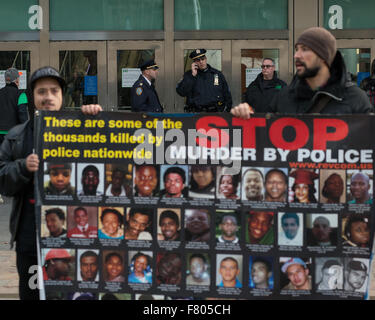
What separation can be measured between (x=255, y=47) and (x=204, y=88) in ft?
8.03

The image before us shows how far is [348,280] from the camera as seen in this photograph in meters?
3.82

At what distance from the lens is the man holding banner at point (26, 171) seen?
4043 mm

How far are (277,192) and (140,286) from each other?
1005mm

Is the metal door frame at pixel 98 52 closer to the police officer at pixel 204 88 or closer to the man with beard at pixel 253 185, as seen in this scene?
the police officer at pixel 204 88

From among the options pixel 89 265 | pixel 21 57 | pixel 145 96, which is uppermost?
pixel 21 57

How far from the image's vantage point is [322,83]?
400 cm

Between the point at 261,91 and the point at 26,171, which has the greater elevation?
the point at 261,91

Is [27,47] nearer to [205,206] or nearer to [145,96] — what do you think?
[145,96]

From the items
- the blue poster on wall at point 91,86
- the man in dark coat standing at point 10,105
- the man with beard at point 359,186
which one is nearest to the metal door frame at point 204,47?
the blue poster on wall at point 91,86

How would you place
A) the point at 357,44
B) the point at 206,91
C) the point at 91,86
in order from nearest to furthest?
1. the point at 206,91
2. the point at 357,44
3. the point at 91,86

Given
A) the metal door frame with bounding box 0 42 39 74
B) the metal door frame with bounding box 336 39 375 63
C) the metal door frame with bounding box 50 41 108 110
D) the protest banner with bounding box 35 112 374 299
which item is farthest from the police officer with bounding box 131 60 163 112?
the protest banner with bounding box 35 112 374 299

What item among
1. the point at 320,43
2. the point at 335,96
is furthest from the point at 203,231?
the point at 320,43

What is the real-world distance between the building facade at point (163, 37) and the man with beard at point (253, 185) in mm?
7446

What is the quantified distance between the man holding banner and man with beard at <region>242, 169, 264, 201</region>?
1.03m
